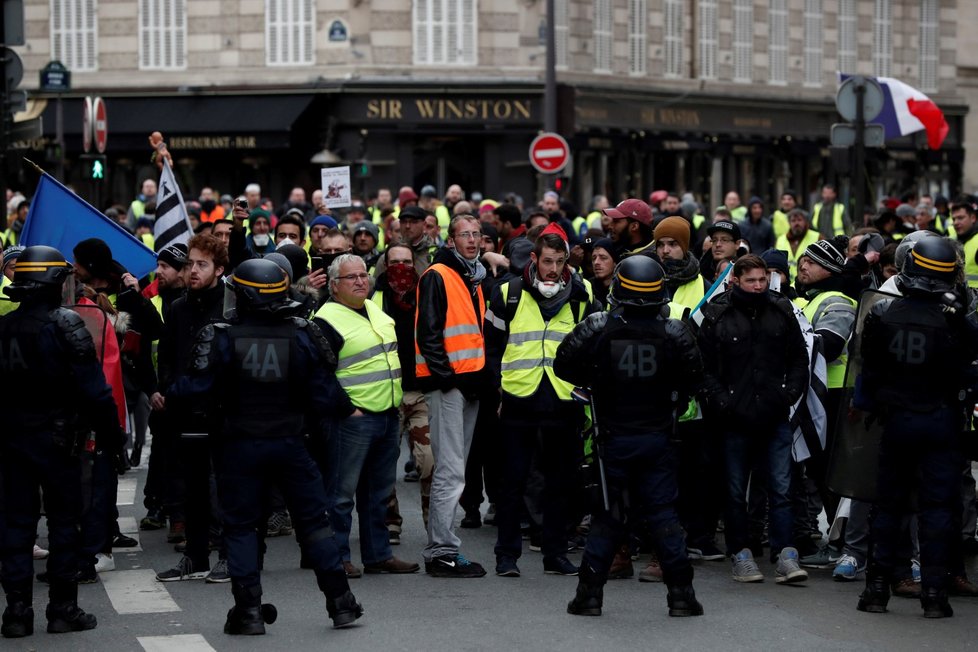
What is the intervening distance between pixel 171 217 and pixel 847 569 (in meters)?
6.71

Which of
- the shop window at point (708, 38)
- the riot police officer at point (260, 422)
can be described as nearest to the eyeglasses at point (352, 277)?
the riot police officer at point (260, 422)

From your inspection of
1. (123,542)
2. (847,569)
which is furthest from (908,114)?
(123,542)

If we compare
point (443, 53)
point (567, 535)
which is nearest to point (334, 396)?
point (567, 535)

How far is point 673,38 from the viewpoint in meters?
38.5

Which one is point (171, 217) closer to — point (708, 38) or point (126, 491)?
point (126, 491)

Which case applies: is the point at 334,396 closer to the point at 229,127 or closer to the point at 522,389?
the point at 522,389

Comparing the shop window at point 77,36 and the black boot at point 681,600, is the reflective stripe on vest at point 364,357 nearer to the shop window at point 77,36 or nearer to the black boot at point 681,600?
the black boot at point 681,600

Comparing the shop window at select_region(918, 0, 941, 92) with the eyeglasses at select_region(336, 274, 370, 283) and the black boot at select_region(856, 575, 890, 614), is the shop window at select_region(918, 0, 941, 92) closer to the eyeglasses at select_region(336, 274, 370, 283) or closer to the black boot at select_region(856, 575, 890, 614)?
the eyeglasses at select_region(336, 274, 370, 283)

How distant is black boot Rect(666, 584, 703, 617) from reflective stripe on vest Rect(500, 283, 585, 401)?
148 centimetres

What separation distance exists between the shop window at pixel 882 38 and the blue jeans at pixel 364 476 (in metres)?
35.0

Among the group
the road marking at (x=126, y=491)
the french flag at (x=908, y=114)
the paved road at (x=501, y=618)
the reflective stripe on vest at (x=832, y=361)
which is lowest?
the paved road at (x=501, y=618)

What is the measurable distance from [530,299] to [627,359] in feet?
4.49

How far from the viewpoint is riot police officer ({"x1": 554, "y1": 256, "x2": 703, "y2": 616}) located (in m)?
9.17

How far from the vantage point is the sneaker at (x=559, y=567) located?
34.0 feet
